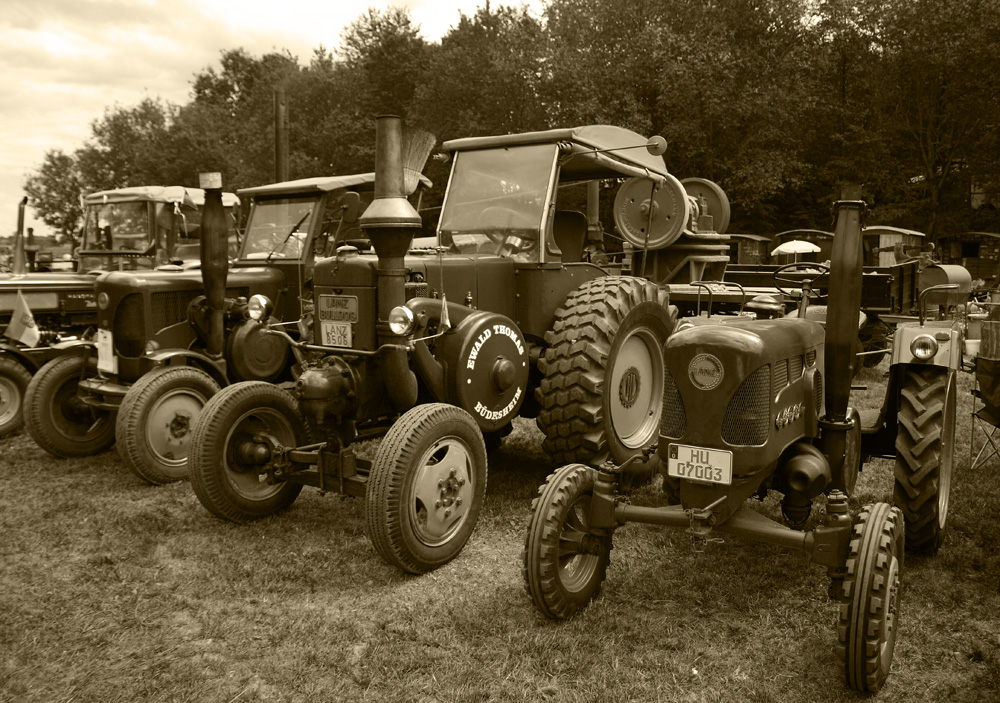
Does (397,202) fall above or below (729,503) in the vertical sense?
above

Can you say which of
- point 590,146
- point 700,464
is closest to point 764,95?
point 590,146

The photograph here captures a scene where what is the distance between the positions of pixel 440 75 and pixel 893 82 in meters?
14.8

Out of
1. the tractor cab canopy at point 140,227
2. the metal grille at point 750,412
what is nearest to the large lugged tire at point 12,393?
the tractor cab canopy at point 140,227

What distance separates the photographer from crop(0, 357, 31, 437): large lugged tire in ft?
24.4

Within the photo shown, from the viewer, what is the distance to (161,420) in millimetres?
5746

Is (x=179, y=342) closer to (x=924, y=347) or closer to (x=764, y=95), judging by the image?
(x=924, y=347)

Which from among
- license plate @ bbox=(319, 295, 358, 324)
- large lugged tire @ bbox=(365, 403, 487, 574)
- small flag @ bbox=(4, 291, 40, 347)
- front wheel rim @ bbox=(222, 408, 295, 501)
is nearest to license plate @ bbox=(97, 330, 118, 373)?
small flag @ bbox=(4, 291, 40, 347)

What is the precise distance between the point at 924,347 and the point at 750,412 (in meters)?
1.55

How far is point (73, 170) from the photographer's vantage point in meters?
40.1

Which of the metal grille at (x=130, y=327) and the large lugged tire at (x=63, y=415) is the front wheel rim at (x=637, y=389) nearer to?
the metal grille at (x=130, y=327)

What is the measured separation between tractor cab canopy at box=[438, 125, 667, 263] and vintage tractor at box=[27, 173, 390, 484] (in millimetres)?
820

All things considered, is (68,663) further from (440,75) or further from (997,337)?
(440,75)

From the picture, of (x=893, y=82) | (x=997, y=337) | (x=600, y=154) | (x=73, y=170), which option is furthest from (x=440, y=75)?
(x=997, y=337)

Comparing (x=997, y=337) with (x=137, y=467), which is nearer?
(x=997, y=337)
